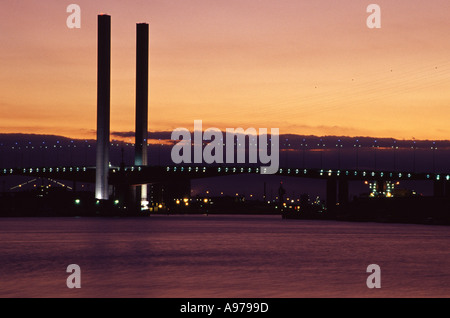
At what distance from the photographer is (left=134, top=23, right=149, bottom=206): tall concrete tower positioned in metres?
112

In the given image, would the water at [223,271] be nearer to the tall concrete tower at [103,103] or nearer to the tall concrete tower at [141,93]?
the tall concrete tower at [103,103]

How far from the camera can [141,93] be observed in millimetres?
112375

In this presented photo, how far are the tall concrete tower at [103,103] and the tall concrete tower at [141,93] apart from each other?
8309 mm

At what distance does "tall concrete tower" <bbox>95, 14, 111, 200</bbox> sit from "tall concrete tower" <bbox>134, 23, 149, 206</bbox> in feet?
27.3

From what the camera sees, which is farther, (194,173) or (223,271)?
(194,173)

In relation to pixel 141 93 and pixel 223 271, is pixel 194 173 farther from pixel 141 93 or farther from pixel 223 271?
pixel 223 271

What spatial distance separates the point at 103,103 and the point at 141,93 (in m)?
10.4

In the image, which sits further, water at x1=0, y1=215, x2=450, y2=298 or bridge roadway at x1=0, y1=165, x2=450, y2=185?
bridge roadway at x1=0, y1=165, x2=450, y2=185

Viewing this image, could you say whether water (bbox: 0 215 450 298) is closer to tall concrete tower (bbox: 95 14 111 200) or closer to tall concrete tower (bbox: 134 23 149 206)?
tall concrete tower (bbox: 95 14 111 200)

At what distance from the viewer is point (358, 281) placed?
83.9ft

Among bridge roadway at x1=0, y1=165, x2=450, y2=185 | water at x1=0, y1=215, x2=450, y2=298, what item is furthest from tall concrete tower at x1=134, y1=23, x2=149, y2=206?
water at x1=0, y1=215, x2=450, y2=298

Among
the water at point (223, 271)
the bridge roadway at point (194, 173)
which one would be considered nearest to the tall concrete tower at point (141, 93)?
the bridge roadway at point (194, 173)

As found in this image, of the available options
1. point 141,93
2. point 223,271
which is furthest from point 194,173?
point 223,271

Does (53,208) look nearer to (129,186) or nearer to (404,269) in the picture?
(129,186)
